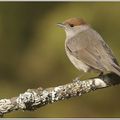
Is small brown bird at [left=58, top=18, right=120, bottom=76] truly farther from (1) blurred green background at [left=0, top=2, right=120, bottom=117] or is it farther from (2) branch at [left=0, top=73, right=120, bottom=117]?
(1) blurred green background at [left=0, top=2, right=120, bottom=117]

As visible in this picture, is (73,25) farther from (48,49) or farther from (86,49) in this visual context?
(48,49)

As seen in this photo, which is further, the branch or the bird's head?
the bird's head

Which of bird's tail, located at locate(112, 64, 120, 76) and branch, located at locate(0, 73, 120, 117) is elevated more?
bird's tail, located at locate(112, 64, 120, 76)

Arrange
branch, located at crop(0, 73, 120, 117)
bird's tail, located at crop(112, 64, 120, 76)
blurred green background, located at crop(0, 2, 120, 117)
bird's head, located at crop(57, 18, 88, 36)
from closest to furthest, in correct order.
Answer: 1. branch, located at crop(0, 73, 120, 117)
2. bird's tail, located at crop(112, 64, 120, 76)
3. bird's head, located at crop(57, 18, 88, 36)
4. blurred green background, located at crop(0, 2, 120, 117)

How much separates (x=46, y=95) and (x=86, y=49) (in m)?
0.38

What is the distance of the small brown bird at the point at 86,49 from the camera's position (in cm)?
226

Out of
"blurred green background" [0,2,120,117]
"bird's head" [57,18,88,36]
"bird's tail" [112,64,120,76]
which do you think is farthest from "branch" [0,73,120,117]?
"blurred green background" [0,2,120,117]

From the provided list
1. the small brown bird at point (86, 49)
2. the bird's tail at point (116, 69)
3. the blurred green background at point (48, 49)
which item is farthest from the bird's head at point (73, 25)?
the bird's tail at point (116, 69)

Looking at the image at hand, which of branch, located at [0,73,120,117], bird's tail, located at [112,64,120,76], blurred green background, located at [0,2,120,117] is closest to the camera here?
branch, located at [0,73,120,117]

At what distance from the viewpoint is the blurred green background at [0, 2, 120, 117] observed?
2658 millimetres

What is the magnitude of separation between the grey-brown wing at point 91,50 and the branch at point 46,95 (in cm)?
9

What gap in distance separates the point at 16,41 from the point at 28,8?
0.19 metres

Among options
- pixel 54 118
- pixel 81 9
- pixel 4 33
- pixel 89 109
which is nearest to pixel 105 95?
pixel 89 109

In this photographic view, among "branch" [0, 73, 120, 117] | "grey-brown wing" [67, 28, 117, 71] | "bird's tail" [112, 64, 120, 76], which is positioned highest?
"grey-brown wing" [67, 28, 117, 71]
